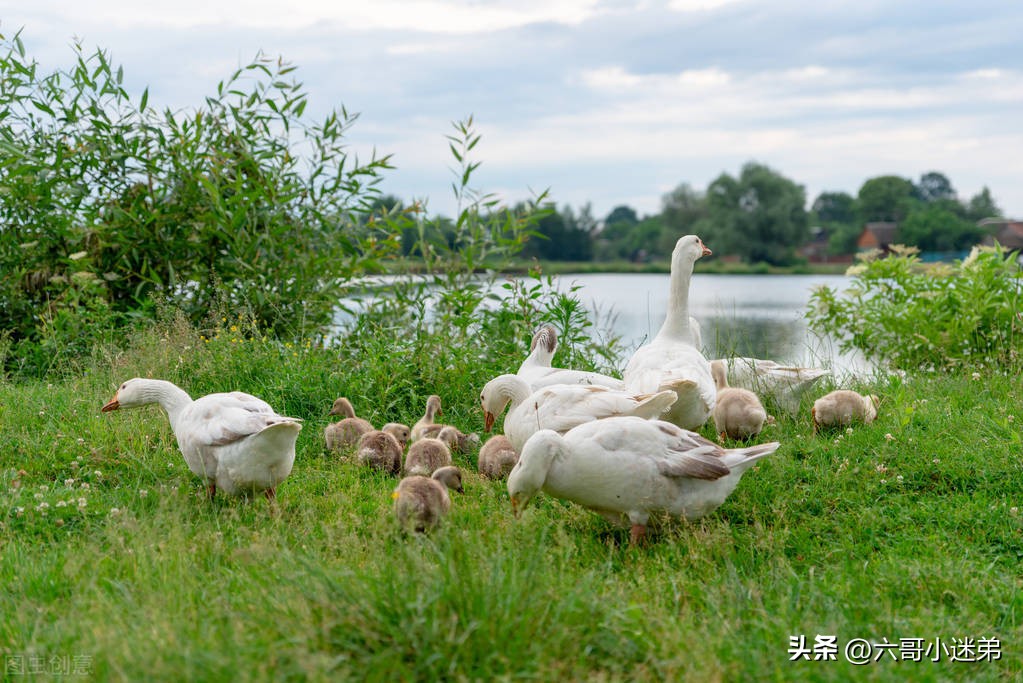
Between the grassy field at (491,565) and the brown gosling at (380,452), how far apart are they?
9 cm

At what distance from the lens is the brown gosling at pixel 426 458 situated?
5.62 metres

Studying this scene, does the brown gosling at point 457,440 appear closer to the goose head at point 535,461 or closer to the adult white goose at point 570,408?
the adult white goose at point 570,408

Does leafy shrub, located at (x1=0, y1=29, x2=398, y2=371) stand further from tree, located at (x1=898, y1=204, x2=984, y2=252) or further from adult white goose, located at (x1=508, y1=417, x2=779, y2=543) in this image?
tree, located at (x1=898, y1=204, x2=984, y2=252)

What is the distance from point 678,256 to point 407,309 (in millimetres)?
3767

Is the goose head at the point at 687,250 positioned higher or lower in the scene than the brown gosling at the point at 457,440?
higher

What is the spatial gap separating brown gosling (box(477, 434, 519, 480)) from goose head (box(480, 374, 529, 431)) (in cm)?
37

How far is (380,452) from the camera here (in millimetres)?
5887

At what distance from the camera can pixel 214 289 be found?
9828 mm

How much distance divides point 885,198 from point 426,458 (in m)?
45.0

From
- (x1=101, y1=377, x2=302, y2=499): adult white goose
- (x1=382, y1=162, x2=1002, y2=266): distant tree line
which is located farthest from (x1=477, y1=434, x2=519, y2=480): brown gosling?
(x1=382, y1=162, x2=1002, y2=266): distant tree line

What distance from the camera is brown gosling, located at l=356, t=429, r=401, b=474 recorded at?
231 inches

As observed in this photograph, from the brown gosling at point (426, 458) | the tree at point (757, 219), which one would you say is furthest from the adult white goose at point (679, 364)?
the tree at point (757, 219)

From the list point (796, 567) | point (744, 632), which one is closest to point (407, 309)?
point (796, 567)

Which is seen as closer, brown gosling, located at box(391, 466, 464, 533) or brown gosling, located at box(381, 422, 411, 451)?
brown gosling, located at box(391, 466, 464, 533)
